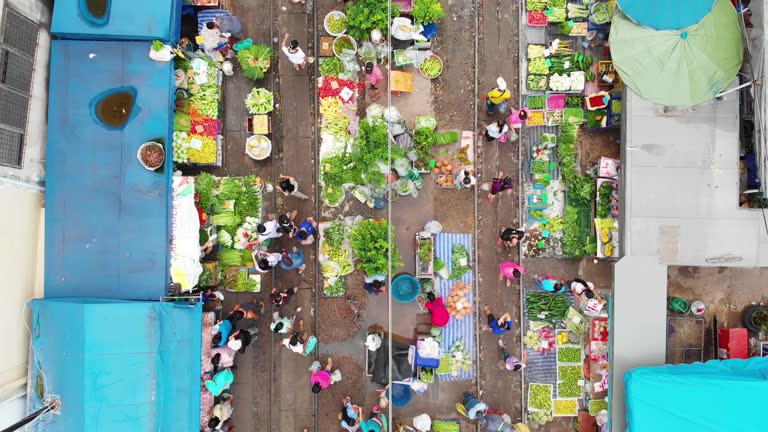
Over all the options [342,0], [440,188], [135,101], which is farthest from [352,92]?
[135,101]

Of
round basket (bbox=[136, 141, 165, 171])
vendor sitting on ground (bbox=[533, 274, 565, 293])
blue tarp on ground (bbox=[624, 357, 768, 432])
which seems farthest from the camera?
vendor sitting on ground (bbox=[533, 274, 565, 293])

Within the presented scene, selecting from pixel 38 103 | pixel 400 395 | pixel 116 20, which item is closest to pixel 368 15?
pixel 116 20

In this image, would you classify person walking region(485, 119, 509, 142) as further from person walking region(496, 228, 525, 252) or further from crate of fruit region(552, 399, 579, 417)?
crate of fruit region(552, 399, 579, 417)

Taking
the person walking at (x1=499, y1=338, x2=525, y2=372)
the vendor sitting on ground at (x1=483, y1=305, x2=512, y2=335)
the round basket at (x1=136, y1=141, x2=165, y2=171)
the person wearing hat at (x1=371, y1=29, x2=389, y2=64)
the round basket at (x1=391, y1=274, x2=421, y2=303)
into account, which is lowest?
the person walking at (x1=499, y1=338, x2=525, y2=372)

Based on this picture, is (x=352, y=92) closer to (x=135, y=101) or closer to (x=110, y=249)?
(x=135, y=101)

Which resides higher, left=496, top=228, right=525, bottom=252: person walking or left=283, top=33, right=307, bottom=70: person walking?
left=283, top=33, right=307, bottom=70: person walking

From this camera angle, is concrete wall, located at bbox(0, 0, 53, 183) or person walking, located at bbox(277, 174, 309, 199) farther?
person walking, located at bbox(277, 174, 309, 199)

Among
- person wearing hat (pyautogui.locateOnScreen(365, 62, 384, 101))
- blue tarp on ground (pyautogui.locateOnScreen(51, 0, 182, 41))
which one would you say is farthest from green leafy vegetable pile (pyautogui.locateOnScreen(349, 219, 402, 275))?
blue tarp on ground (pyautogui.locateOnScreen(51, 0, 182, 41))

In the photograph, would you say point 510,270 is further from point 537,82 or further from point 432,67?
point 432,67
